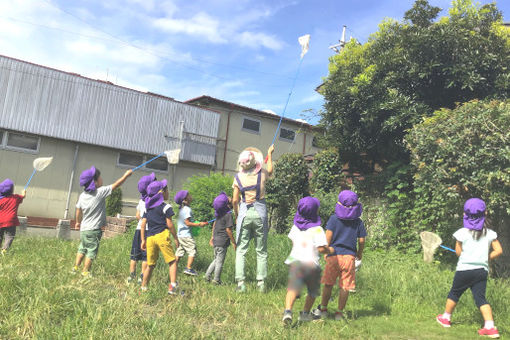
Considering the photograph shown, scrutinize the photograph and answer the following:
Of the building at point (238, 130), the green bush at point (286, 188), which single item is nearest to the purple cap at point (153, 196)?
the green bush at point (286, 188)

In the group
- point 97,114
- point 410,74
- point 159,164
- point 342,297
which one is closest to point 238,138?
point 159,164

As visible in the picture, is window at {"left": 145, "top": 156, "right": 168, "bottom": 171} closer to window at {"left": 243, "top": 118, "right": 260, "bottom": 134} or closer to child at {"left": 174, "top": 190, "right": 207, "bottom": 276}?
window at {"left": 243, "top": 118, "right": 260, "bottom": 134}

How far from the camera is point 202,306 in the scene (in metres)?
4.33

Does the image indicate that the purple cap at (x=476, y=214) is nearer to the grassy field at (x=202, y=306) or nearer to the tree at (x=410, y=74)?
the grassy field at (x=202, y=306)

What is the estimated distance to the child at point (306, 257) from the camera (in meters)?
4.09

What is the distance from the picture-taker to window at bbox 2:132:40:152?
15.3m

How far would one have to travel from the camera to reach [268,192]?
12.8m

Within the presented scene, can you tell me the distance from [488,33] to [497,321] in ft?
21.8

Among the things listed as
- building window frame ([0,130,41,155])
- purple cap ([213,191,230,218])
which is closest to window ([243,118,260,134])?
building window frame ([0,130,41,155])

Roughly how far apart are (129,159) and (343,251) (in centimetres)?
1527

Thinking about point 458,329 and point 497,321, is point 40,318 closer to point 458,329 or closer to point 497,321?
point 458,329

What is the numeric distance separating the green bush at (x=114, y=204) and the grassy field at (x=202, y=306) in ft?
31.3

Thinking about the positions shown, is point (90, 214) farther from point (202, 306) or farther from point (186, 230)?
point (202, 306)

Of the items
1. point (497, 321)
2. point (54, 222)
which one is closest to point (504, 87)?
point (497, 321)
